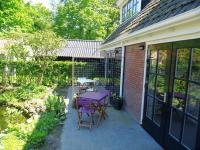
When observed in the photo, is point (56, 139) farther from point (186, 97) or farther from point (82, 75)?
point (82, 75)

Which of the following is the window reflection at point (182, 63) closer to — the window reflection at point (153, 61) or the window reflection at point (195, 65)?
the window reflection at point (195, 65)

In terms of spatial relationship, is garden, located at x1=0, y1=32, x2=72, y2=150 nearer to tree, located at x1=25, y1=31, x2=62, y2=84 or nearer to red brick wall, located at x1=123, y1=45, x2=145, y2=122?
tree, located at x1=25, y1=31, x2=62, y2=84

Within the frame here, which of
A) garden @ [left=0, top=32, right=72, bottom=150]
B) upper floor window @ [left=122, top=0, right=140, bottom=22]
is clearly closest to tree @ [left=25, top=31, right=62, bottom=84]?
garden @ [left=0, top=32, right=72, bottom=150]

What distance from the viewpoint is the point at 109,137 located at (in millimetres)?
6277

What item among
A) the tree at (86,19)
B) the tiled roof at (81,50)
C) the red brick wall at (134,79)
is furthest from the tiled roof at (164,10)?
the tree at (86,19)

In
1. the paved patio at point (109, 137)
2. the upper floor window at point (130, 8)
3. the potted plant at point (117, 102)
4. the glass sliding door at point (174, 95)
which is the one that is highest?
the upper floor window at point (130, 8)

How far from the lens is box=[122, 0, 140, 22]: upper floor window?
10.6m

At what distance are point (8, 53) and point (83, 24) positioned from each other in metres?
18.8

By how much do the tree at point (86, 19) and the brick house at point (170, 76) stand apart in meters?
24.3

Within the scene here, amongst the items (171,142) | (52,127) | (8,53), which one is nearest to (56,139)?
(52,127)

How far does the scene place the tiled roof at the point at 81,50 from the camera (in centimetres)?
2317

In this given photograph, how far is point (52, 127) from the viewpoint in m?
6.89

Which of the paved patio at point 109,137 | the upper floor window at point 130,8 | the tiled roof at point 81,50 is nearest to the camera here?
the paved patio at point 109,137

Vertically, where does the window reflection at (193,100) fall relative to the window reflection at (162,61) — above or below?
below
